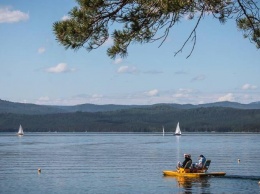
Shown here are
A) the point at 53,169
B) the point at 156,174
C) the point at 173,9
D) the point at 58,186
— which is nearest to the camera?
the point at 173,9

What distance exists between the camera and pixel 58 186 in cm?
4591

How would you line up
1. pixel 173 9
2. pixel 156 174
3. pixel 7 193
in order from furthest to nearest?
pixel 156 174 < pixel 7 193 < pixel 173 9

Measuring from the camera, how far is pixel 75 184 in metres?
46.9

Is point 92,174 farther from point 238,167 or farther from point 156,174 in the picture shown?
point 238,167

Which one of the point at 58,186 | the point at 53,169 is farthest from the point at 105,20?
the point at 53,169

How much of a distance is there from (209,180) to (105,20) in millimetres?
32357

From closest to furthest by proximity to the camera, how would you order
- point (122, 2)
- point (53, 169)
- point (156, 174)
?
point (122, 2)
point (156, 174)
point (53, 169)

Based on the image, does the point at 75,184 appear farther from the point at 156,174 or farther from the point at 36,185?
the point at 156,174

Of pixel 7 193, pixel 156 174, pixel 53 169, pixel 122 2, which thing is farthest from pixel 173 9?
pixel 53 169

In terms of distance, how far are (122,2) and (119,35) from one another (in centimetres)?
128

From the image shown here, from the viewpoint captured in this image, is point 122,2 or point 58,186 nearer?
point 122,2

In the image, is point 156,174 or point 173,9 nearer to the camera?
point 173,9

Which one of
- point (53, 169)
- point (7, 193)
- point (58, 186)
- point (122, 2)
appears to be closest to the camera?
point (122, 2)

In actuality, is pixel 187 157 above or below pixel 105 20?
below
